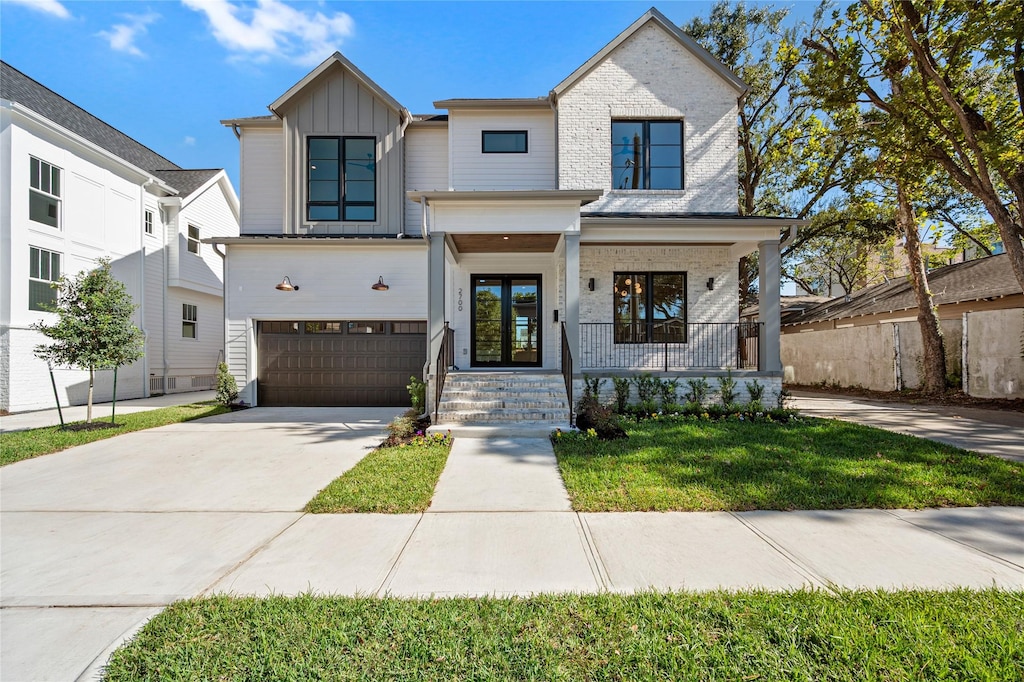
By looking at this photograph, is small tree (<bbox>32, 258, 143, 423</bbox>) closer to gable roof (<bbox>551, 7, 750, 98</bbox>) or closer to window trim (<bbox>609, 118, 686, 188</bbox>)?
gable roof (<bbox>551, 7, 750, 98</bbox>)

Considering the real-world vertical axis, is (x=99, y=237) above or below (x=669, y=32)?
below

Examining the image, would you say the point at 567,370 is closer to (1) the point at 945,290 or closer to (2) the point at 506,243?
(2) the point at 506,243

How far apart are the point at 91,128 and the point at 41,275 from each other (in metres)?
5.42

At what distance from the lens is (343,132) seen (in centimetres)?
1170

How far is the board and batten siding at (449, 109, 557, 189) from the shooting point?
11039 mm

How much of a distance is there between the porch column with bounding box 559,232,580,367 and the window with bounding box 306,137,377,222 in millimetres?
5801

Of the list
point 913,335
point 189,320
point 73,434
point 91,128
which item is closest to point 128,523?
point 73,434

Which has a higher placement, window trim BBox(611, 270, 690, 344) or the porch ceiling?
the porch ceiling

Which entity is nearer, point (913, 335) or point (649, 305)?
point (649, 305)

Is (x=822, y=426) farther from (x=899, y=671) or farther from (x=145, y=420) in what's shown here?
(x=145, y=420)

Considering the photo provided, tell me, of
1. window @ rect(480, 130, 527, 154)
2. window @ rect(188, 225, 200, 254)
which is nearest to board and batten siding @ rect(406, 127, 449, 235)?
window @ rect(480, 130, 527, 154)

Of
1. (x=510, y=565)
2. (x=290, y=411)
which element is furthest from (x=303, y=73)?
(x=510, y=565)

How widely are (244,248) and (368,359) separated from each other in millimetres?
4127

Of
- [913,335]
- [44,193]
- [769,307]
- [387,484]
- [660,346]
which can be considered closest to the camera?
[387,484]
